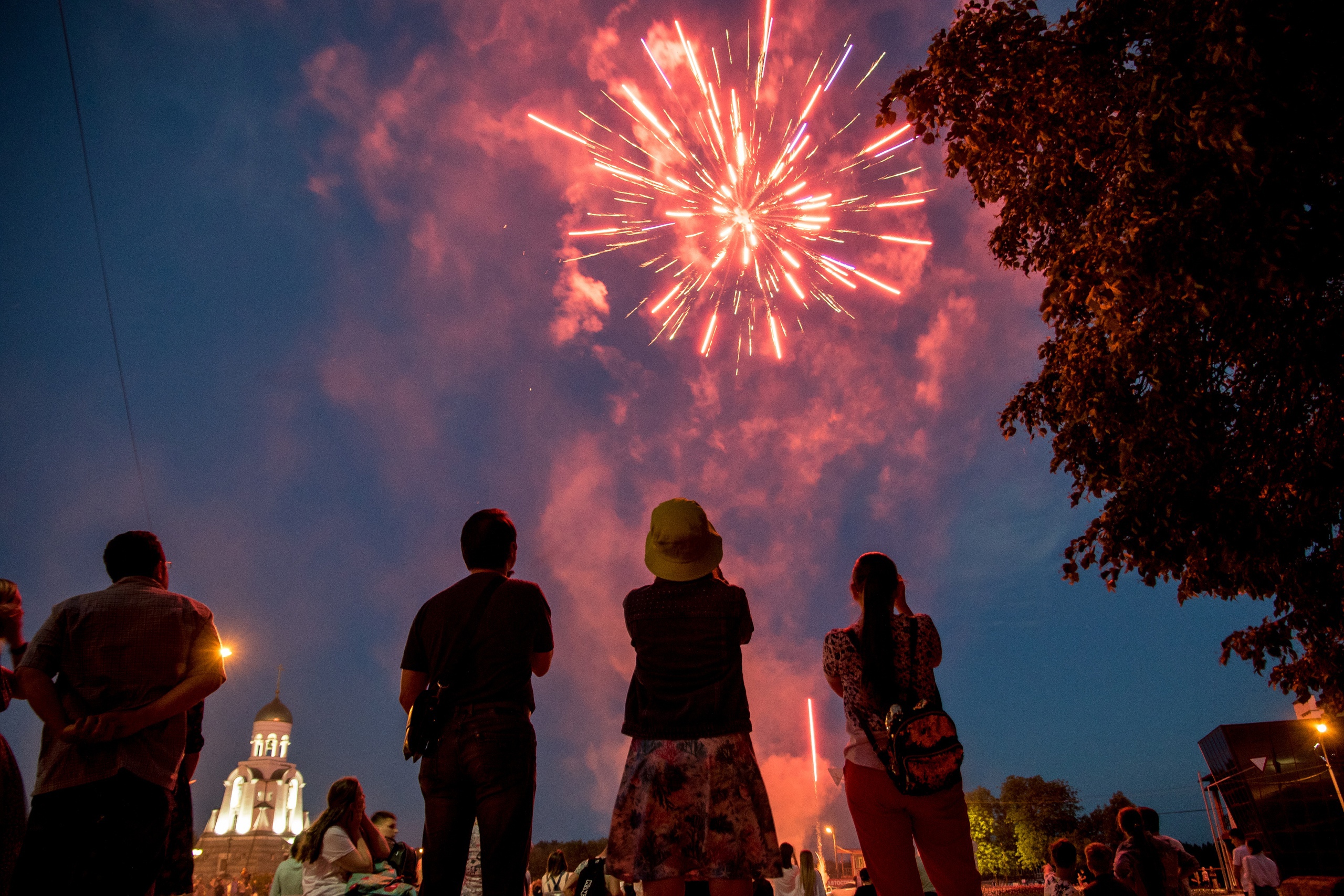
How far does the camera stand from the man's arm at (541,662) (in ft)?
11.2

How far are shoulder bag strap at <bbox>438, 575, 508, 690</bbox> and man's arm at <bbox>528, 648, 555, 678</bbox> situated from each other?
0.31 m

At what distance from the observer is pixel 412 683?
Answer: 3391mm

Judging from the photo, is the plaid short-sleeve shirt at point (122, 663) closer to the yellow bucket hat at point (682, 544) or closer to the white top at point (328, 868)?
the white top at point (328, 868)

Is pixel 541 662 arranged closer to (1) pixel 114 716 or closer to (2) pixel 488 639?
(2) pixel 488 639

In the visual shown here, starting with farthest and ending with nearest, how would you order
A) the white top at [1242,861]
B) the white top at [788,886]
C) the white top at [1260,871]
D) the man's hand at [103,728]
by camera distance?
1. the white top at [1242,861]
2. the white top at [1260,871]
3. the white top at [788,886]
4. the man's hand at [103,728]

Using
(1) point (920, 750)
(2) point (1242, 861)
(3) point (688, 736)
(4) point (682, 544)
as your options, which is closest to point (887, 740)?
(1) point (920, 750)

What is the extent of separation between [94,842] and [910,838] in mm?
3242

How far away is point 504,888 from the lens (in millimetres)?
2910

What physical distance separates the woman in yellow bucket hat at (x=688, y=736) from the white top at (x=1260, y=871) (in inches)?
484

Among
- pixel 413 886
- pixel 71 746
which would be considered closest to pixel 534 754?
pixel 71 746

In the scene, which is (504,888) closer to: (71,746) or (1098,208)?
(71,746)

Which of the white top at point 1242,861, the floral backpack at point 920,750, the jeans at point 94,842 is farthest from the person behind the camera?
the white top at point 1242,861

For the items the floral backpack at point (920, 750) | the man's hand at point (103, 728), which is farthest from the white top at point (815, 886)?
the man's hand at point (103, 728)

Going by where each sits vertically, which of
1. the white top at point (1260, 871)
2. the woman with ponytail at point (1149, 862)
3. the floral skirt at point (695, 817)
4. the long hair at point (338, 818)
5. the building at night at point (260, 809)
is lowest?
the white top at point (1260, 871)
